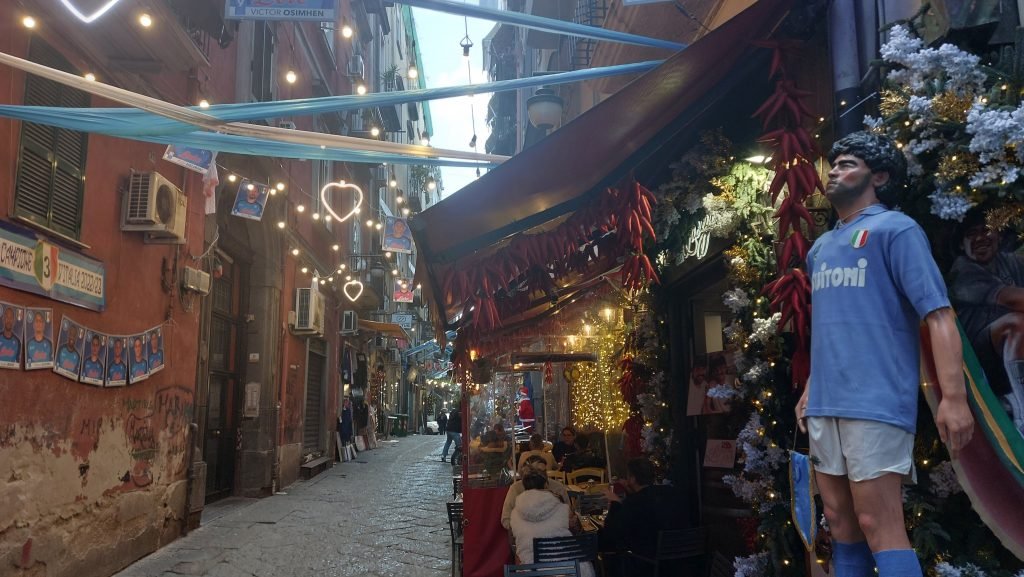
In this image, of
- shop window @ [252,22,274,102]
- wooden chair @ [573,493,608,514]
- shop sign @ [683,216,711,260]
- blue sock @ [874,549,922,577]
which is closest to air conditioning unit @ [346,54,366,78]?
shop window @ [252,22,274,102]

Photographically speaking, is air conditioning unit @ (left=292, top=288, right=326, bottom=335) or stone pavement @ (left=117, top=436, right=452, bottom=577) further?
air conditioning unit @ (left=292, top=288, right=326, bottom=335)

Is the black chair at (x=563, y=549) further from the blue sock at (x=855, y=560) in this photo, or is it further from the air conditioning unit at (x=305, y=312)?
the air conditioning unit at (x=305, y=312)

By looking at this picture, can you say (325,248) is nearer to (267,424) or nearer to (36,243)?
(267,424)

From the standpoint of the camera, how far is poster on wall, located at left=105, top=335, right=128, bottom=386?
7.22 metres

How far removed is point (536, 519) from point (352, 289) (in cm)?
1696

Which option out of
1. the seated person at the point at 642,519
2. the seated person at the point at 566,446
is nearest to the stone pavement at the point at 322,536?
the seated person at the point at 566,446

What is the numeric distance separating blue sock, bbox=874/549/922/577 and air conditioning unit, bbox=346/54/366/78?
22.4 m

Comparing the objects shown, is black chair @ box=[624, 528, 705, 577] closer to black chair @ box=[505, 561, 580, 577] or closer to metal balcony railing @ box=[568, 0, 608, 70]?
black chair @ box=[505, 561, 580, 577]

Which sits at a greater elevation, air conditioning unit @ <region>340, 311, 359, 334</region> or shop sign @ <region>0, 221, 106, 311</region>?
air conditioning unit @ <region>340, 311, 359, 334</region>

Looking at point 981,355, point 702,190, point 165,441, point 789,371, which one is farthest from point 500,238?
point 165,441

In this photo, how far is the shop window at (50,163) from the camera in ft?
19.7

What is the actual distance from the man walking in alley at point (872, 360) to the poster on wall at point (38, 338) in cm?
582

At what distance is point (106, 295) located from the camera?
23.7ft

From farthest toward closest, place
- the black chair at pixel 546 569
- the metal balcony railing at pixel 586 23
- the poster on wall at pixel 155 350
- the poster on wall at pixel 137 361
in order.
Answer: the metal balcony railing at pixel 586 23 → the poster on wall at pixel 155 350 → the poster on wall at pixel 137 361 → the black chair at pixel 546 569
